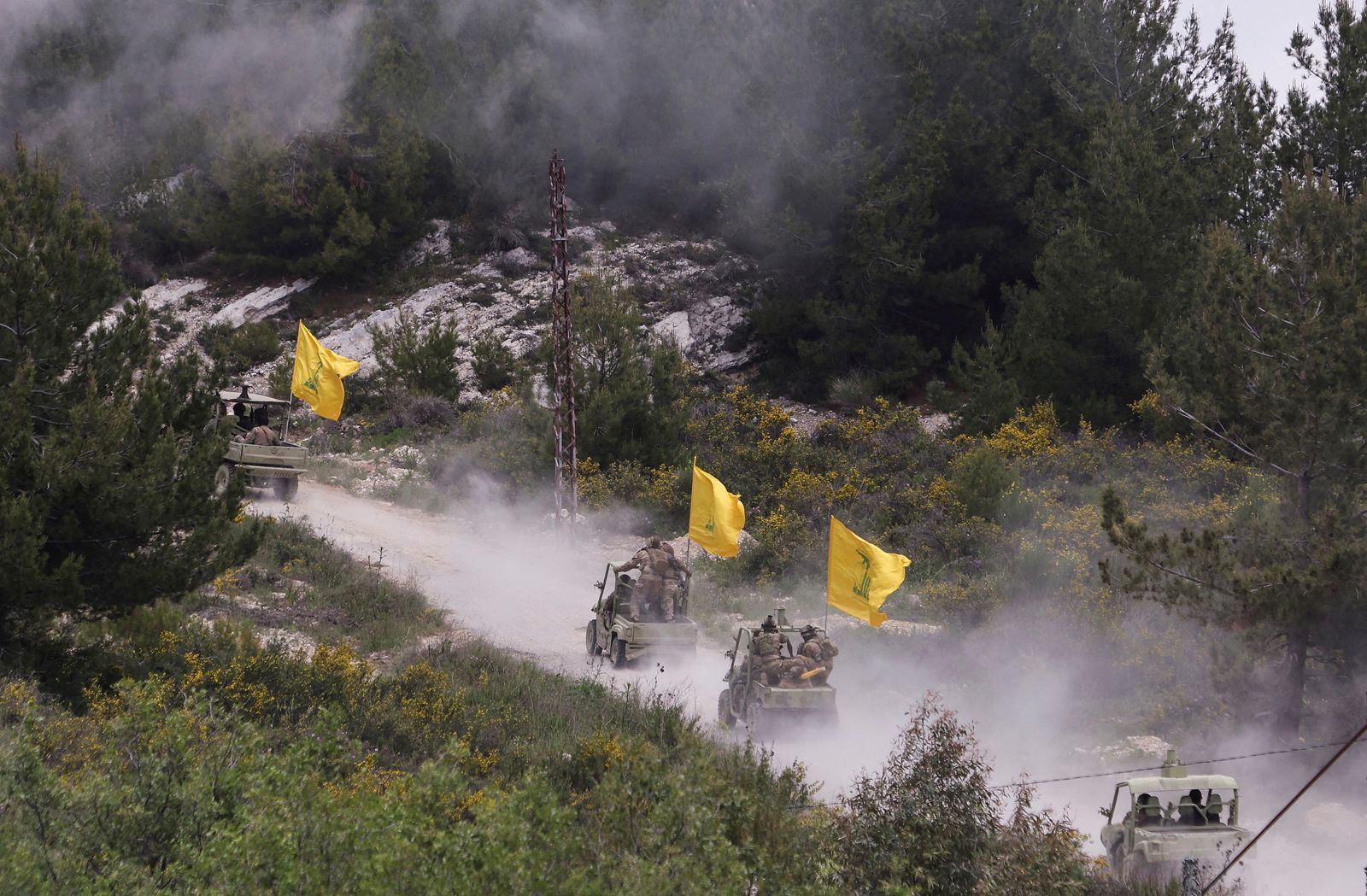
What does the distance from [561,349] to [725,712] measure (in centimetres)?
1145

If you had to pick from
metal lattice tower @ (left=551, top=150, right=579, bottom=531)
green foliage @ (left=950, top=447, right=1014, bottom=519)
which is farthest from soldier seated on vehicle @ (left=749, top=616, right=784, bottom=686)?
green foliage @ (left=950, top=447, right=1014, bottom=519)

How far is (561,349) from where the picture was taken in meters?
23.5

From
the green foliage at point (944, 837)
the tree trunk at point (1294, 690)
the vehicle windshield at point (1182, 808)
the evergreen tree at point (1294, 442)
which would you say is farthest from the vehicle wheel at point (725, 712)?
the tree trunk at point (1294, 690)

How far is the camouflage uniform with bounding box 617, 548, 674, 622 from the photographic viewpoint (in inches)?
618

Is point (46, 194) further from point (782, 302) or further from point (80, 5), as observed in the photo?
point (80, 5)

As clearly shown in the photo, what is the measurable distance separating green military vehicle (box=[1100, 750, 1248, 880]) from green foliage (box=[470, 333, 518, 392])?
99.3ft

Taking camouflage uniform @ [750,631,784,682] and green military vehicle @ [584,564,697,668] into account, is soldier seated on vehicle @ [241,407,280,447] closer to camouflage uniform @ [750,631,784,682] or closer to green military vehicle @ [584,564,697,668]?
green military vehicle @ [584,564,697,668]

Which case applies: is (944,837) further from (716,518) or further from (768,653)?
(716,518)

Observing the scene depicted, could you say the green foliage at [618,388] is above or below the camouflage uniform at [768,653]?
above

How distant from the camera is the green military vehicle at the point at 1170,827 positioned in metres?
9.60

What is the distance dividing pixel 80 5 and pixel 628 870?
58.9 metres

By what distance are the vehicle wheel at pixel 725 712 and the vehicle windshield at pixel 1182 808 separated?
4564 millimetres

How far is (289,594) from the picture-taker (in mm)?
17844

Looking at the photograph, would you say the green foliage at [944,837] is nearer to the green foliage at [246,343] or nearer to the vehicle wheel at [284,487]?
the vehicle wheel at [284,487]
